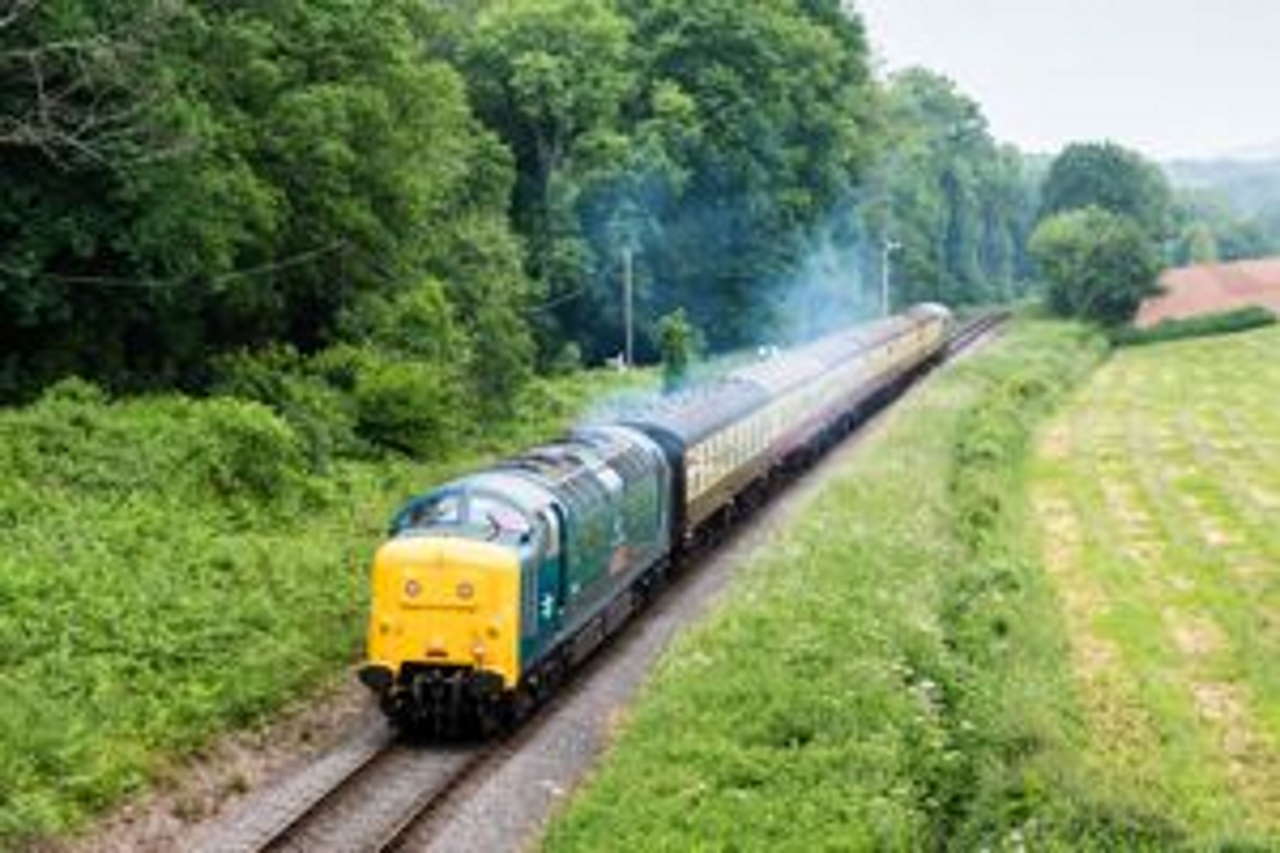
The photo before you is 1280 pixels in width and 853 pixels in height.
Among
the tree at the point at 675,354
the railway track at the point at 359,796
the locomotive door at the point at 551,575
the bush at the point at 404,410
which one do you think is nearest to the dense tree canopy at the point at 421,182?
the bush at the point at 404,410

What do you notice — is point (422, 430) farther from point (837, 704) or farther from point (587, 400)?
point (837, 704)

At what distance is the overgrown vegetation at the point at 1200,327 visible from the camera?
334 feet

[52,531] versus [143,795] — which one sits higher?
[52,531]

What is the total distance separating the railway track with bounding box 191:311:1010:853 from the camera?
59.9 ft

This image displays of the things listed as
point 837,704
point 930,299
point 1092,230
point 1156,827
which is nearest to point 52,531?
point 837,704

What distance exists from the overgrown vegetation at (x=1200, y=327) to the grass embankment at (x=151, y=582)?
2952 inches

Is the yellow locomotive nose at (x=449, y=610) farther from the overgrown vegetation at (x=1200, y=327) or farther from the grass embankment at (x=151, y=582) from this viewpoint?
the overgrown vegetation at (x=1200, y=327)

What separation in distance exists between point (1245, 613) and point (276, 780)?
18.4m

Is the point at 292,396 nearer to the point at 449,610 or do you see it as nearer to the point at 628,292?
the point at 449,610

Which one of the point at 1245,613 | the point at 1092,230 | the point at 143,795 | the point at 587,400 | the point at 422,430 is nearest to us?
the point at 143,795

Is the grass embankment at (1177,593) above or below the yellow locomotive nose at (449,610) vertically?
below

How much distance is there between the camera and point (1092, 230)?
110062 mm

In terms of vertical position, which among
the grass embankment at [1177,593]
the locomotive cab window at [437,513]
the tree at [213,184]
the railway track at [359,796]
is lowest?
the grass embankment at [1177,593]

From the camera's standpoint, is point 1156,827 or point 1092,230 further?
point 1092,230
